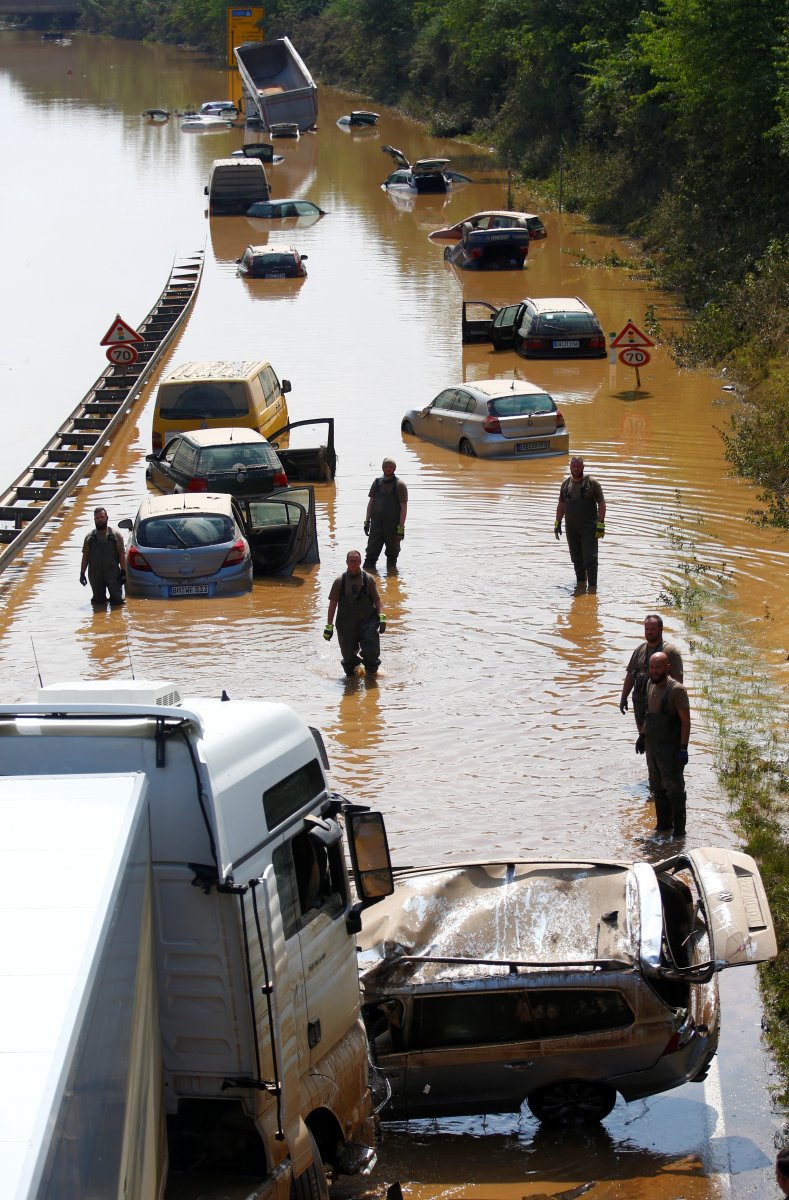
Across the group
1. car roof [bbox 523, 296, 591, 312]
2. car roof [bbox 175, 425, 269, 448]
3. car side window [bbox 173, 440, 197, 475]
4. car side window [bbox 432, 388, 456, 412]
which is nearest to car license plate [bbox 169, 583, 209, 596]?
car side window [bbox 173, 440, 197, 475]

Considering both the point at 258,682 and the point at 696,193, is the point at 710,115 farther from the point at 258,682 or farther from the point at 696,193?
the point at 258,682

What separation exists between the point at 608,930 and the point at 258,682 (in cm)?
740

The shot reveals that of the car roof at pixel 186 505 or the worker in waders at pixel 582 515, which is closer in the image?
the worker in waders at pixel 582 515

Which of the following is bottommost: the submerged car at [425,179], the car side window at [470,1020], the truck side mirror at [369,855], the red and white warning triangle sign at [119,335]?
the car side window at [470,1020]

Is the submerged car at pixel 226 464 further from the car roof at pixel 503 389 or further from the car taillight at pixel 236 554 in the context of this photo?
the car roof at pixel 503 389

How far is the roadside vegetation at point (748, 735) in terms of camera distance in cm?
991

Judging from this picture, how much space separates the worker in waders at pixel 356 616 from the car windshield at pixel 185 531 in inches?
145

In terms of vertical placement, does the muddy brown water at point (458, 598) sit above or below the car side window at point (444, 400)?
below

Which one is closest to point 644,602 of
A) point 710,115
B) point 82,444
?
point 82,444

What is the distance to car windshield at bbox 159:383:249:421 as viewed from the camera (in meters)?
24.8

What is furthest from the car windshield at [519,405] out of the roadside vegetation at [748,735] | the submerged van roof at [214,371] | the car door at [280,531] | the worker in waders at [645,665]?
the worker in waders at [645,665]

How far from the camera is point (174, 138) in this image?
83.3m

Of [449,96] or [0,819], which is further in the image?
[449,96]

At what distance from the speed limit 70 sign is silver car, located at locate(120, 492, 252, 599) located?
11.9m
